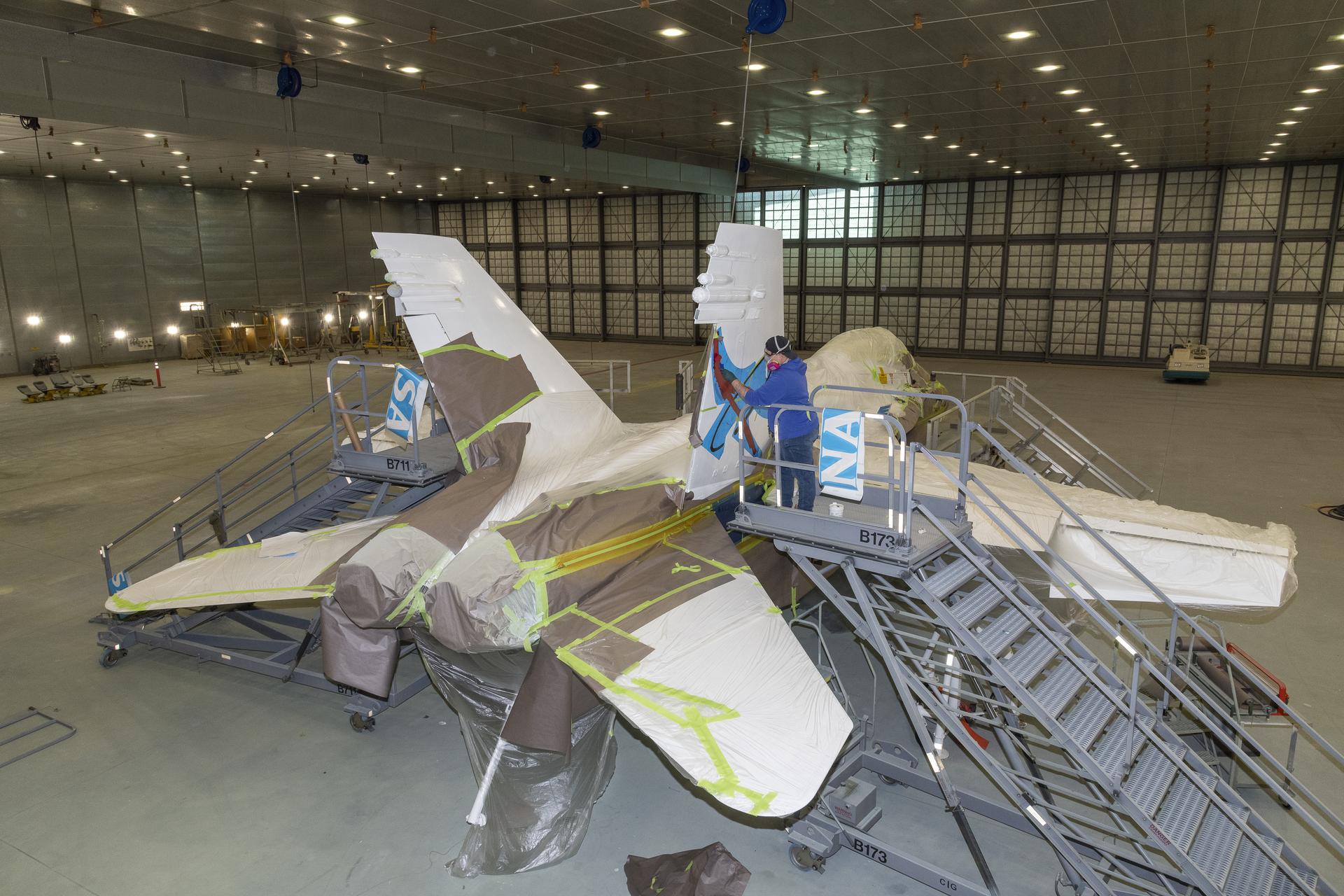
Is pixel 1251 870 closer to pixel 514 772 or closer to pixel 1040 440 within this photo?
pixel 514 772

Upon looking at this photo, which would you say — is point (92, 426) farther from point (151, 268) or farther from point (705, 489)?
point (705, 489)

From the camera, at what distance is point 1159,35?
1564 cm

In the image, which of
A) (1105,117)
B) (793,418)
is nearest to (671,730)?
(793,418)

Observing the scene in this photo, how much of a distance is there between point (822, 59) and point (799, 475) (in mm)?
12352

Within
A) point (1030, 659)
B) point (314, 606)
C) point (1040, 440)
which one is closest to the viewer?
point (1030, 659)

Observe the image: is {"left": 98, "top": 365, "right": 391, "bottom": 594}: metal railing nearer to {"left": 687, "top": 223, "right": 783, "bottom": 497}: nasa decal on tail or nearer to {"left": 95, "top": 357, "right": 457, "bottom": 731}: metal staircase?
{"left": 95, "top": 357, "right": 457, "bottom": 731}: metal staircase

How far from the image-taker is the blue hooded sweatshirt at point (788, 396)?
8.65 meters

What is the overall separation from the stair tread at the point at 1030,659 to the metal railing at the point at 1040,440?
94.9 inches

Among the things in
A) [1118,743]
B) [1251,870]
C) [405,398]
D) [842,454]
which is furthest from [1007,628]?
[405,398]

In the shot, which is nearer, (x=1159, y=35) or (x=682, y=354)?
(x=1159, y=35)

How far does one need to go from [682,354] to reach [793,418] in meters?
36.9

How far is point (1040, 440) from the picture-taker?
924 inches

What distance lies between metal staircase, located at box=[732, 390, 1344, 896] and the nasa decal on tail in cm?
137

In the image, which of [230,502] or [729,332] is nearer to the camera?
[729,332]
